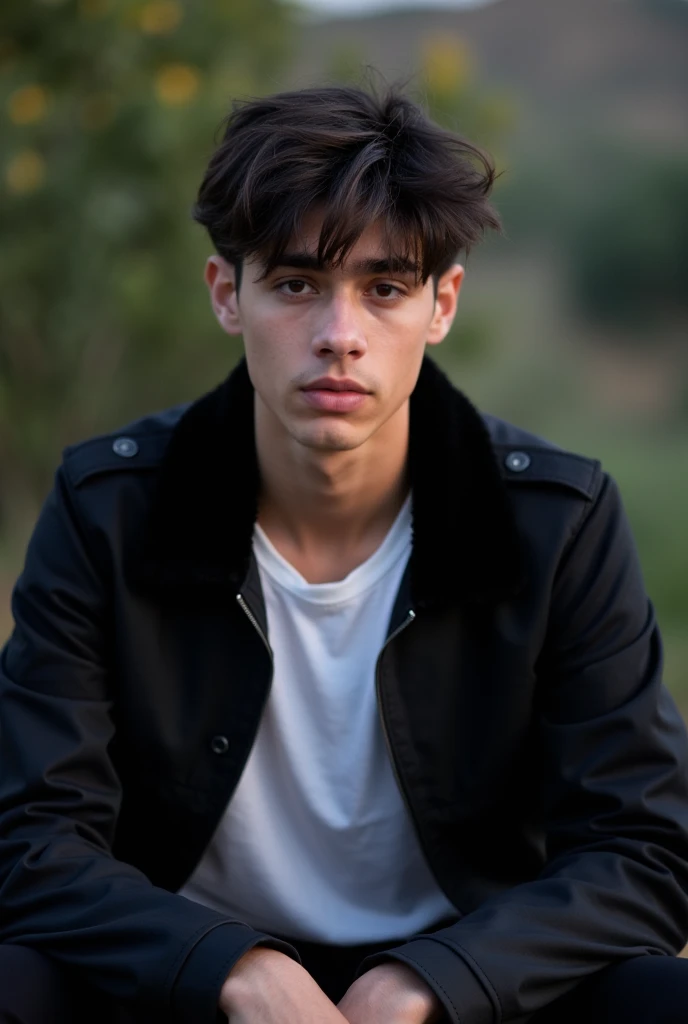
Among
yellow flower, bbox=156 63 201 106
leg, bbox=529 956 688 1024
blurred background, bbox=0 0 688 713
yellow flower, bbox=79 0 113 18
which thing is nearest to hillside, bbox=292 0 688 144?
blurred background, bbox=0 0 688 713

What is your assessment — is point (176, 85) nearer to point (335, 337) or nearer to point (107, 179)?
point (107, 179)

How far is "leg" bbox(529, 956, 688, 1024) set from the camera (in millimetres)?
2277

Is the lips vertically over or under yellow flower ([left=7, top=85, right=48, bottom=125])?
under

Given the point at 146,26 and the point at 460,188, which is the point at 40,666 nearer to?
the point at 460,188

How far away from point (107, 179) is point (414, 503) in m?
3.99

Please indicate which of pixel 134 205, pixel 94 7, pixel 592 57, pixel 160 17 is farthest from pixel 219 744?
pixel 592 57

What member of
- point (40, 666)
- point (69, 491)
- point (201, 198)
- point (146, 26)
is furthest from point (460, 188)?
point (146, 26)

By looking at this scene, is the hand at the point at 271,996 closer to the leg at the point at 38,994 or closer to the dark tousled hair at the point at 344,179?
the leg at the point at 38,994

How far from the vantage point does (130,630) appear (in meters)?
2.74

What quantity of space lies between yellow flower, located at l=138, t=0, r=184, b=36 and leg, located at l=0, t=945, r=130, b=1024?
15.8 ft

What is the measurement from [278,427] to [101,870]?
0.96 meters

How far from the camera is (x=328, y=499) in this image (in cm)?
290

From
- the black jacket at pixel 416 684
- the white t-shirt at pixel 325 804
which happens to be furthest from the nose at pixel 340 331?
the white t-shirt at pixel 325 804

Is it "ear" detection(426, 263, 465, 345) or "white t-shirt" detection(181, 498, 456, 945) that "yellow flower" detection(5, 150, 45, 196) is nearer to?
"ear" detection(426, 263, 465, 345)
